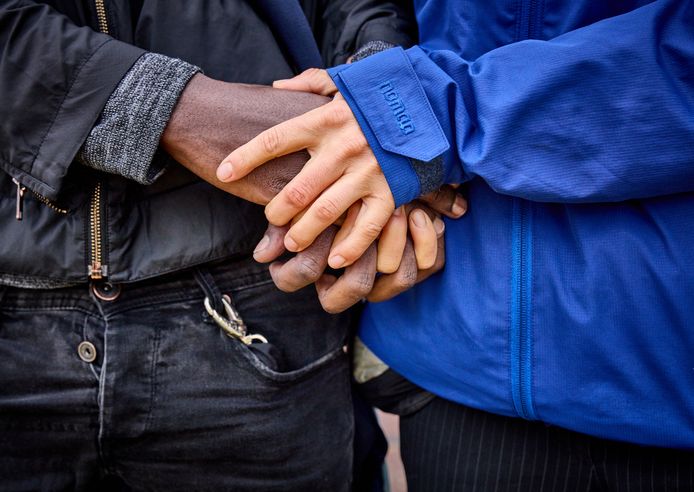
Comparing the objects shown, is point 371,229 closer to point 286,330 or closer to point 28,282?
point 286,330

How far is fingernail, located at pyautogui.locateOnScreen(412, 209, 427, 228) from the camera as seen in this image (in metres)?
1.03

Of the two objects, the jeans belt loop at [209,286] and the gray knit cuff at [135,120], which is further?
the jeans belt loop at [209,286]

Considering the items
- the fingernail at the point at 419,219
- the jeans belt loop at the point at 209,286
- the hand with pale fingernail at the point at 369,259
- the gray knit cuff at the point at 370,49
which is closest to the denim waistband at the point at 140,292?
the jeans belt loop at the point at 209,286

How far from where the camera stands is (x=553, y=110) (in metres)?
0.89

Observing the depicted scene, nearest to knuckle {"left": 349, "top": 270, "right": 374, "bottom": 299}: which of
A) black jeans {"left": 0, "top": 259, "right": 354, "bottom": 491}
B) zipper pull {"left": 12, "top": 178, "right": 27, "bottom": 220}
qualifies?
black jeans {"left": 0, "top": 259, "right": 354, "bottom": 491}

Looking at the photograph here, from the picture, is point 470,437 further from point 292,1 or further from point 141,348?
point 292,1

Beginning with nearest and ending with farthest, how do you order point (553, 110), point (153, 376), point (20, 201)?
1. point (553, 110)
2. point (20, 201)
3. point (153, 376)

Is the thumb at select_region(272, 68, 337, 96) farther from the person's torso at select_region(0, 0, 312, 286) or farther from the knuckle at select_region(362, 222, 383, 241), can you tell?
the knuckle at select_region(362, 222, 383, 241)

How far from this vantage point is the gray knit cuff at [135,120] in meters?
0.92

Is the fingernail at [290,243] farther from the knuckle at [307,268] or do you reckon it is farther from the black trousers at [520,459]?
the black trousers at [520,459]

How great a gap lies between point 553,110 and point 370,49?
40cm

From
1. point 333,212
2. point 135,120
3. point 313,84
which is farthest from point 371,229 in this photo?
point 135,120

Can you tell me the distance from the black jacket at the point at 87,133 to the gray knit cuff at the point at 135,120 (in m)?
0.02

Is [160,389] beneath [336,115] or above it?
beneath
